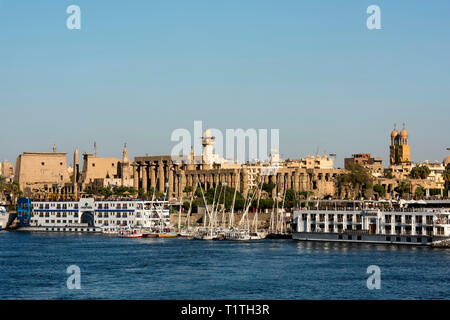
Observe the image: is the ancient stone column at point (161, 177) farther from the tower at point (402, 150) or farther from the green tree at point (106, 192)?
the tower at point (402, 150)

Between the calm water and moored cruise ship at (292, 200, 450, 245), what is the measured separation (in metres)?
2.71

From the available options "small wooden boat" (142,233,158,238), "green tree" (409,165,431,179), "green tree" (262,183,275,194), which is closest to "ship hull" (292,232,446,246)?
"small wooden boat" (142,233,158,238)

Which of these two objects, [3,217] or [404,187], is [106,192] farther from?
[404,187]

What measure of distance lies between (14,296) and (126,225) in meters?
69.2

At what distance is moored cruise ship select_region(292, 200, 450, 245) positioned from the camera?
75688 mm

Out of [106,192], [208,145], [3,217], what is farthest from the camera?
[208,145]

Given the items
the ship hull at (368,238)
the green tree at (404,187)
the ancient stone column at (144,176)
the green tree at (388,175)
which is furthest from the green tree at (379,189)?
the ship hull at (368,238)

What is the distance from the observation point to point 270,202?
125375 mm

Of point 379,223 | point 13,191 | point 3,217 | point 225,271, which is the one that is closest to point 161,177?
point 13,191

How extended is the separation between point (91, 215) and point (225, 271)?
65.9 meters

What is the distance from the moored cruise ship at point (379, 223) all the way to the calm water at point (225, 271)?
8.89ft

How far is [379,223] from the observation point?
80.2m

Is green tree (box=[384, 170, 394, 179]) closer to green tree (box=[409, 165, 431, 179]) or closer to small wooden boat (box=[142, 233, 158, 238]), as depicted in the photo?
green tree (box=[409, 165, 431, 179])
